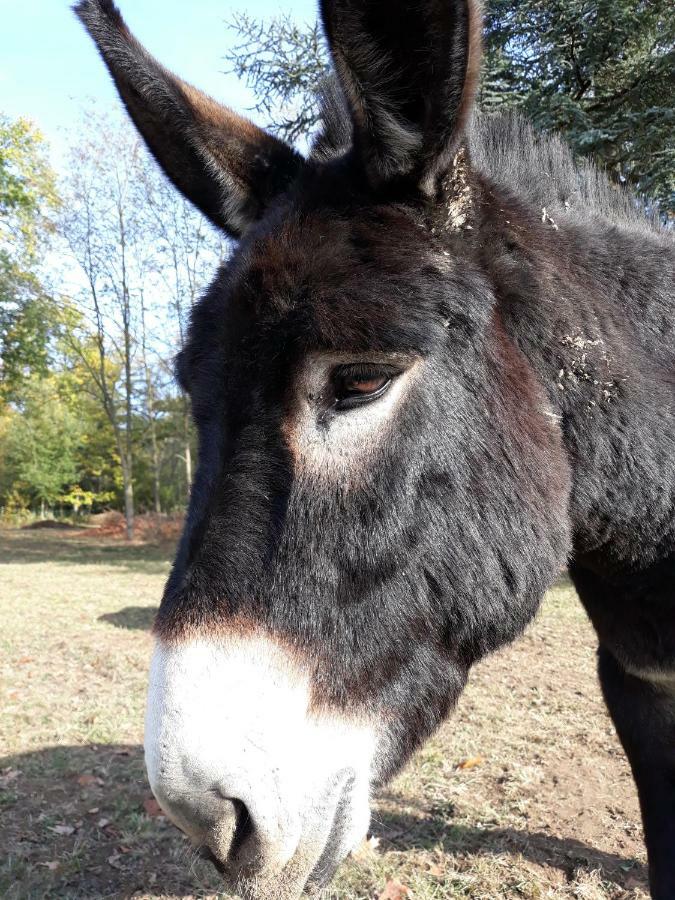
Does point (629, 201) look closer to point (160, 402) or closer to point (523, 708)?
point (523, 708)

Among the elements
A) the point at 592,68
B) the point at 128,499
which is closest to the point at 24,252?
the point at 128,499

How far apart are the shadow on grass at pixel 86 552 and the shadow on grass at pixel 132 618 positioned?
18.0 ft

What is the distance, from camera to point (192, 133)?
205 centimetres

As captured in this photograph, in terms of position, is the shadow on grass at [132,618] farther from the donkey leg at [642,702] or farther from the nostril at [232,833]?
the nostril at [232,833]

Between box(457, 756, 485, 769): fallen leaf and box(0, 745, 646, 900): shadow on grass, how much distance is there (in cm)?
71

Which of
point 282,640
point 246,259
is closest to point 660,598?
point 282,640

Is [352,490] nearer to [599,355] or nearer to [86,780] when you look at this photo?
[599,355]

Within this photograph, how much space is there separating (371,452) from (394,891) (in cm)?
286

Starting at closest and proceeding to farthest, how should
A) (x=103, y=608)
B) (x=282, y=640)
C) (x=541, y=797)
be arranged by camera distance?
(x=282, y=640), (x=541, y=797), (x=103, y=608)

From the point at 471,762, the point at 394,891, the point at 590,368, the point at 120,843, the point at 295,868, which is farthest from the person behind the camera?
the point at 471,762

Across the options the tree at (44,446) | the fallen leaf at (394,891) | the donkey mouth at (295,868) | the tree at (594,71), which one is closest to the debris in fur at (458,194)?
the donkey mouth at (295,868)

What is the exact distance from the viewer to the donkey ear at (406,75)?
1435mm

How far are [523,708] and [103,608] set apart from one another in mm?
7798

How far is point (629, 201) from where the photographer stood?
2492 mm
